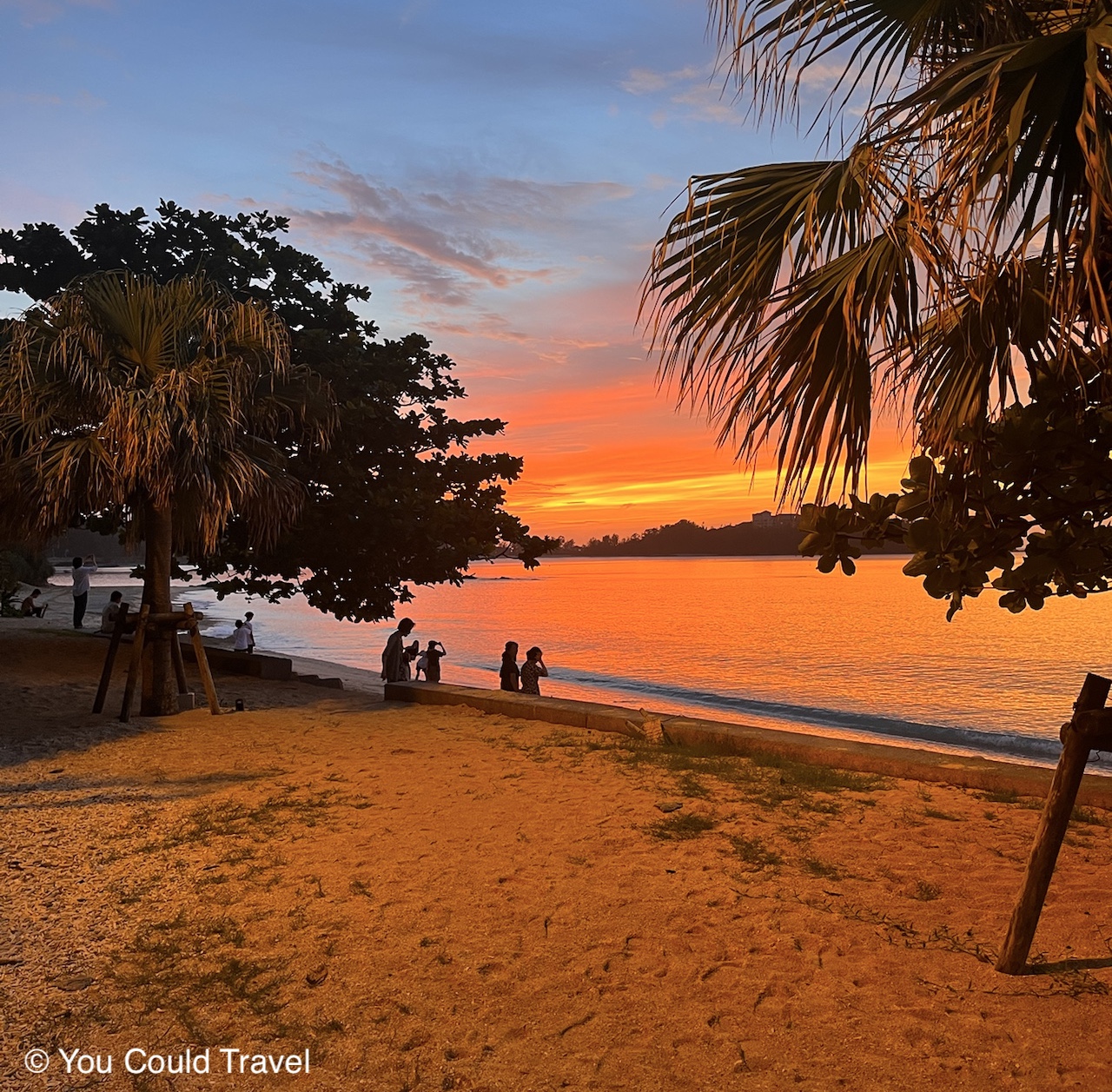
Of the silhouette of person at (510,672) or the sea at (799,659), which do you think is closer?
the silhouette of person at (510,672)

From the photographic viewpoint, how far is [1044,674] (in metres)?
34.2

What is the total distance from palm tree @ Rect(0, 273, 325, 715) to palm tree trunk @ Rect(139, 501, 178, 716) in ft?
0.05

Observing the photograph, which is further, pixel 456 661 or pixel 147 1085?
pixel 456 661

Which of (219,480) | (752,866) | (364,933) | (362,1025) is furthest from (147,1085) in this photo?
(219,480)

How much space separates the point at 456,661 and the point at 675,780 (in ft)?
105

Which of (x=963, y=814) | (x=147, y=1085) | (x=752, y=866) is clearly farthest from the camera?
(x=963, y=814)

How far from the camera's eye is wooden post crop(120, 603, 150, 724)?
9.83 m

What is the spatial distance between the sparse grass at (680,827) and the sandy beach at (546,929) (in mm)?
37

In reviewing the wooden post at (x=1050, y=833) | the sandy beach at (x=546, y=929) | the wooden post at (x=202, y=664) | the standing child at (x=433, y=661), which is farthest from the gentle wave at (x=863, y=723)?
the wooden post at (x=1050, y=833)

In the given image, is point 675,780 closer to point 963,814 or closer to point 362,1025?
point 963,814

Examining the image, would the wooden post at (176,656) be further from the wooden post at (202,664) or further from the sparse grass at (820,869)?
the sparse grass at (820,869)

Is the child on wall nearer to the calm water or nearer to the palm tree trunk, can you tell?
the palm tree trunk

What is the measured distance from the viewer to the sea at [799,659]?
77.7ft

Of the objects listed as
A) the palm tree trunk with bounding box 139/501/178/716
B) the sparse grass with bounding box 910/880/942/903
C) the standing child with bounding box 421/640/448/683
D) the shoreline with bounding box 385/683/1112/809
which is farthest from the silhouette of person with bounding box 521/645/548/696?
the sparse grass with bounding box 910/880/942/903
